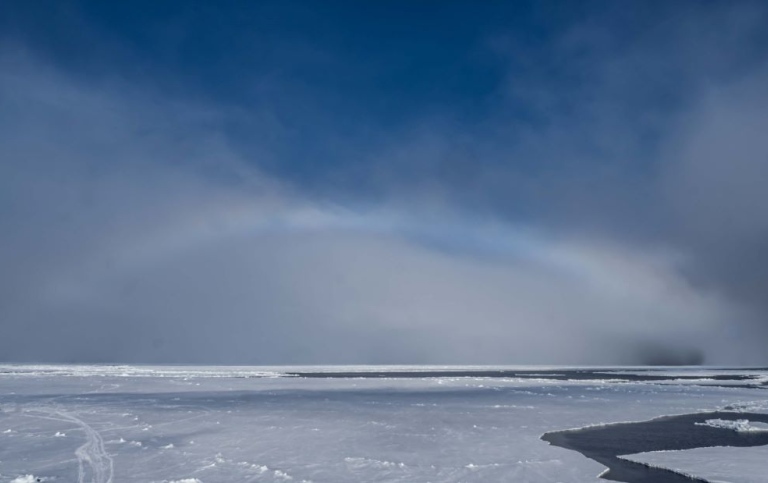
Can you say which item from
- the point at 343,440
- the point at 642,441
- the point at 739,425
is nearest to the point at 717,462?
the point at 642,441

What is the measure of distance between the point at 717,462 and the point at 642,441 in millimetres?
3055

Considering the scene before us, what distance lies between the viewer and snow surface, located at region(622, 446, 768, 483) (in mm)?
10016

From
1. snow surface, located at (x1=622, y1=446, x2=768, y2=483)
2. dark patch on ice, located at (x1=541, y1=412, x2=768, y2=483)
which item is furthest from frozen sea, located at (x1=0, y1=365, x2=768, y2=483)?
dark patch on ice, located at (x1=541, y1=412, x2=768, y2=483)

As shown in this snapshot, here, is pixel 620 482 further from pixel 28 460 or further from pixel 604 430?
pixel 28 460

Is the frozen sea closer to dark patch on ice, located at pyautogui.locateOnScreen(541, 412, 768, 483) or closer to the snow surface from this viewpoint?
the snow surface

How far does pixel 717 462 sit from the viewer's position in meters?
11.3

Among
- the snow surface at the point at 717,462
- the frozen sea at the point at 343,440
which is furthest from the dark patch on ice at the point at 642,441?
the snow surface at the point at 717,462

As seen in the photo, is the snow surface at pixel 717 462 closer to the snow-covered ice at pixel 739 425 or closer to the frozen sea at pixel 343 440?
the frozen sea at pixel 343 440

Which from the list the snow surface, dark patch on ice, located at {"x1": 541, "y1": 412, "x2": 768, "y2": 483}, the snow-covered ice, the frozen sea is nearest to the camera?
the snow surface

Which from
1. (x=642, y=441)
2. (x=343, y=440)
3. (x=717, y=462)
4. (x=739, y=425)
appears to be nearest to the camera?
(x=717, y=462)

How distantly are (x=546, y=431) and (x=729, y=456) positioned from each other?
4.72 m

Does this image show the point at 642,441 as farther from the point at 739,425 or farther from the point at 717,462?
the point at 739,425

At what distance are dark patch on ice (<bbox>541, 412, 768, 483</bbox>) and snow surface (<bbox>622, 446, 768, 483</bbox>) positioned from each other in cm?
34

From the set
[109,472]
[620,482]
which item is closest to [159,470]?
Answer: [109,472]
